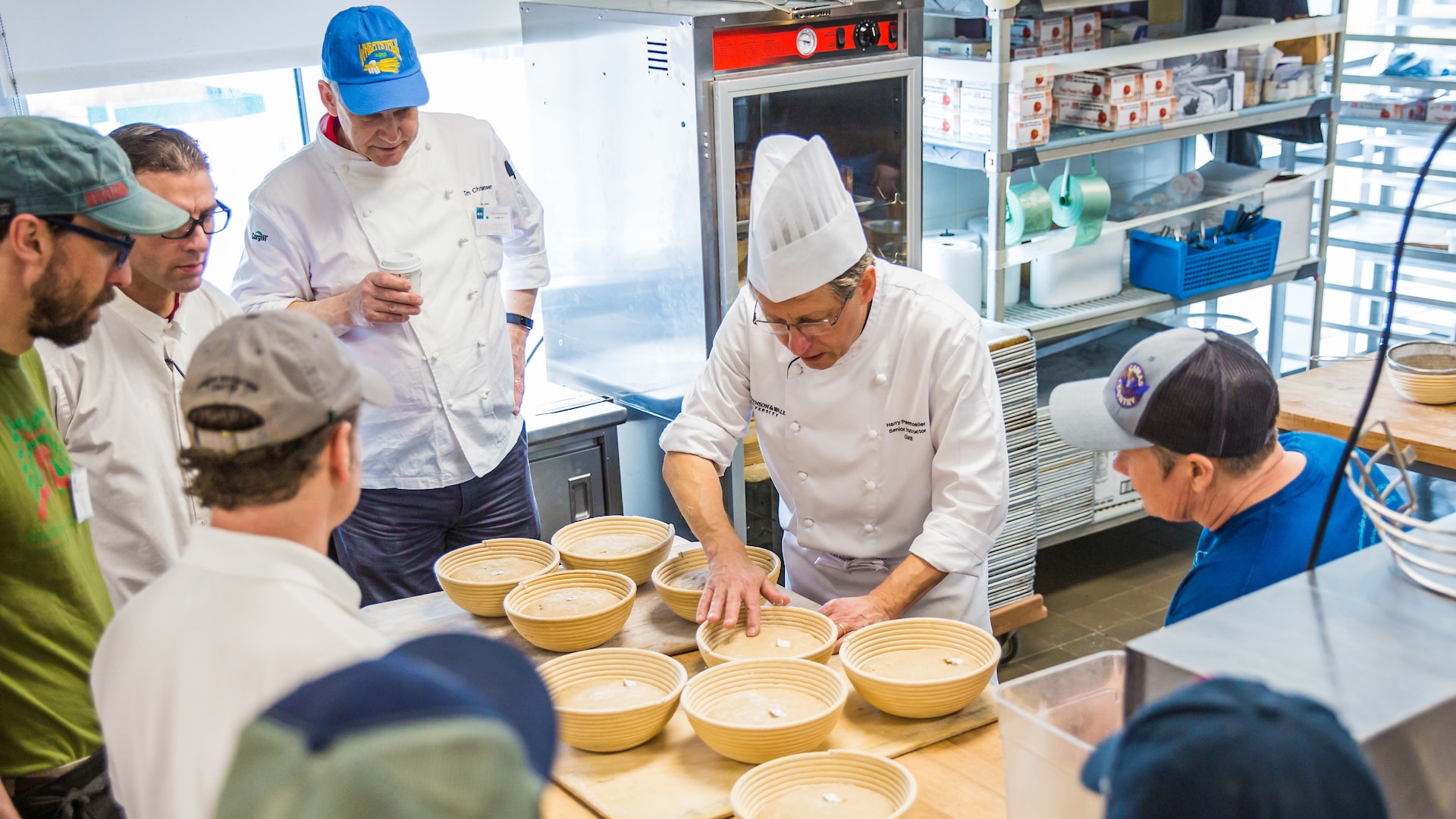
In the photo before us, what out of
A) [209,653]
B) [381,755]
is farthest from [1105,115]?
[381,755]

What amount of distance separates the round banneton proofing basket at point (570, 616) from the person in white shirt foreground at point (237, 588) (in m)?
0.80

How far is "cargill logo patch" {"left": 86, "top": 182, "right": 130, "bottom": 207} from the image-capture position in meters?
1.75

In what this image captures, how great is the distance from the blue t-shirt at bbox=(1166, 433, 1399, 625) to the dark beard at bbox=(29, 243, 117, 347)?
1651mm

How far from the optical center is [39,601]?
1768 millimetres

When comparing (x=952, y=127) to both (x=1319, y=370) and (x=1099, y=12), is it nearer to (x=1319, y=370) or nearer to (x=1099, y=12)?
(x=1099, y=12)

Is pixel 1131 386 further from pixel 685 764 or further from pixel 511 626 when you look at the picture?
pixel 511 626

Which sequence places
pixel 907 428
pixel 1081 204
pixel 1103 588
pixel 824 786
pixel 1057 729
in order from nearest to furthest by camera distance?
pixel 1057 729
pixel 824 786
pixel 907 428
pixel 1081 204
pixel 1103 588

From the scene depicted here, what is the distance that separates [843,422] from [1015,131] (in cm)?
180

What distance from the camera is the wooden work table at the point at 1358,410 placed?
118 inches

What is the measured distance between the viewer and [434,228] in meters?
2.94

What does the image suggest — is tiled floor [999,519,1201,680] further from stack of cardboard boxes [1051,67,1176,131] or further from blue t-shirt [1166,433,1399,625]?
blue t-shirt [1166,433,1399,625]

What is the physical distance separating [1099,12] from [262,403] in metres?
3.86

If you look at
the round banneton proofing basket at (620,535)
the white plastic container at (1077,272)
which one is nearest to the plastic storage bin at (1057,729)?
the round banneton proofing basket at (620,535)

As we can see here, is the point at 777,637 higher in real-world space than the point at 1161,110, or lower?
lower
